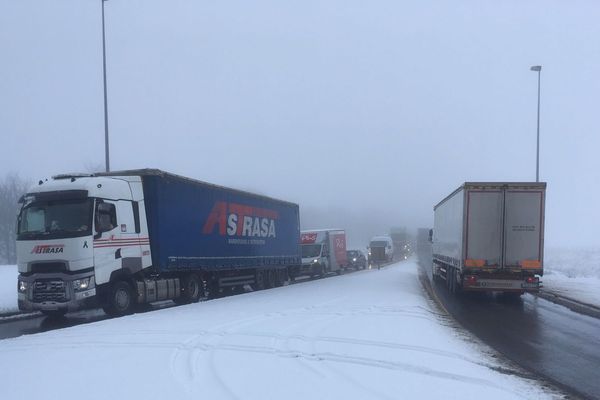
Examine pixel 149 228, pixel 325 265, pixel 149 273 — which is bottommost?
pixel 325 265

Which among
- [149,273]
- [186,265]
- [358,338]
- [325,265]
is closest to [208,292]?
[186,265]

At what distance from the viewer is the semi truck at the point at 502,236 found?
18.9 m

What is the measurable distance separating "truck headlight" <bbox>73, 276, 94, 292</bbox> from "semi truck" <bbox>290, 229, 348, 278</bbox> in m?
22.5

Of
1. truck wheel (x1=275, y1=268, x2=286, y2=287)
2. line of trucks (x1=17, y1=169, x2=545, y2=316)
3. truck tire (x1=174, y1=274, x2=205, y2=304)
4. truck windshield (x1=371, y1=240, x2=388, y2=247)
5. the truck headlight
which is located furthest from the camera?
truck windshield (x1=371, y1=240, x2=388, y2=247)

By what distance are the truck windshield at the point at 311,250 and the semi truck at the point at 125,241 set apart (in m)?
14.8

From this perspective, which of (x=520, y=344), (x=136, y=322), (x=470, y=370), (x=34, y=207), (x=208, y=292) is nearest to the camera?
(x=470, y=370)

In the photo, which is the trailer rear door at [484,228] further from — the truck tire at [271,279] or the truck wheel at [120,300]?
the truck wheel at [120,300]

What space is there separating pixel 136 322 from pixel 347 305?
5707 mm

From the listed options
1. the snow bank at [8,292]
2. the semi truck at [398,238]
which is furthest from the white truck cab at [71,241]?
the semi truck at [398,238]

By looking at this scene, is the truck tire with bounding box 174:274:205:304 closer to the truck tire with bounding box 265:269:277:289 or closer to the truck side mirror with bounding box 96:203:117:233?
the truck side mirror with bounding box 96:203:117:233

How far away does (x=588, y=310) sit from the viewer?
17250 millimetres

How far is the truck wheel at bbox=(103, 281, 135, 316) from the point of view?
14.6 m

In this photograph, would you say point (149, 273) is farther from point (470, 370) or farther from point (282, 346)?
point (470, 370)

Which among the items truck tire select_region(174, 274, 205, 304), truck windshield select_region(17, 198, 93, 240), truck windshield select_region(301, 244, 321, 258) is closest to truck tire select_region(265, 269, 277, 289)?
truck tire select_region(174, 274, 205, 304)
